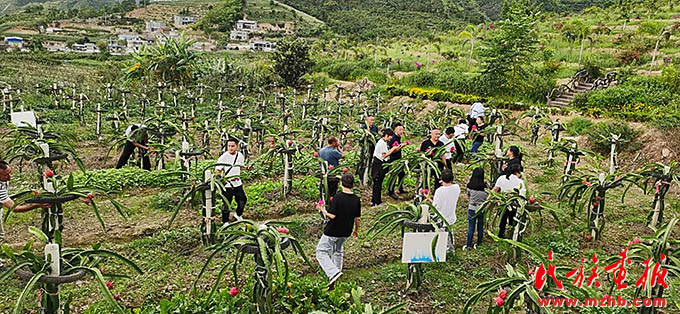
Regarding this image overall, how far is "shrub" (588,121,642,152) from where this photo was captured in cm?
1216

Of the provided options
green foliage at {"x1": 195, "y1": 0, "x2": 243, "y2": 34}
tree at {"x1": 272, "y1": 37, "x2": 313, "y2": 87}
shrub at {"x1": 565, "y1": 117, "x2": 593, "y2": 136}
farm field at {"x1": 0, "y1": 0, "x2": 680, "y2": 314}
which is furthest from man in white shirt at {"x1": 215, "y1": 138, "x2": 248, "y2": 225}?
green foliage at {"x1": 195, "y1": 0, "x2": 243, "y2": 34}

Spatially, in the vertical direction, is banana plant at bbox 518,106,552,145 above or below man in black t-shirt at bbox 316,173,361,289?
above

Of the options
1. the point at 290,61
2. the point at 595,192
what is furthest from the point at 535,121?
the point at 290,61

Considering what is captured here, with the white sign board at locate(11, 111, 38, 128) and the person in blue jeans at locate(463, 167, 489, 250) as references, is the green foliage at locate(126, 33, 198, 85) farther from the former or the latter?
the person in blue jeans at locate(463, 167, 489, 250)

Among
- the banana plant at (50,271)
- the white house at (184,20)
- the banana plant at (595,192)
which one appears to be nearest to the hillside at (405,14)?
the white house at (184,20)

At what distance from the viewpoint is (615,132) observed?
12.3m

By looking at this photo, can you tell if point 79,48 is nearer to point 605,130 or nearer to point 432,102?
point 432,102

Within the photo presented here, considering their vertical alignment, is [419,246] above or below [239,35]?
below

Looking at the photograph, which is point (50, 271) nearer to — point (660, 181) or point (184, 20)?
point (660, 181)

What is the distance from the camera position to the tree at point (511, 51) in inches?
645

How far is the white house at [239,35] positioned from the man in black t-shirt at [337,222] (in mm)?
70963

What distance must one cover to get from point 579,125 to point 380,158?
934cm

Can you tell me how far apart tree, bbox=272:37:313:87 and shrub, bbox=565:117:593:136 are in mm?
13626

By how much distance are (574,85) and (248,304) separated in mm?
19166
